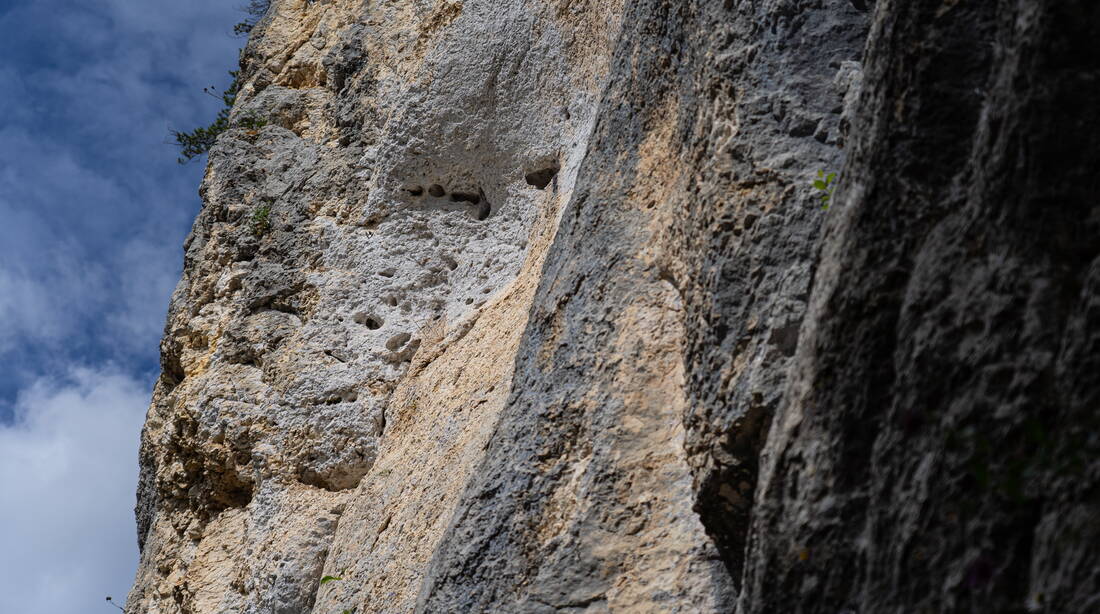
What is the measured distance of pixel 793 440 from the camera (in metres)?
2.44

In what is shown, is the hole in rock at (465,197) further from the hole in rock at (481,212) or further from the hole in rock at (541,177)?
the hole in rock at (541,177)

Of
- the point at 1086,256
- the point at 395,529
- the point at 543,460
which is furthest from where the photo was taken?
the point at 395,529

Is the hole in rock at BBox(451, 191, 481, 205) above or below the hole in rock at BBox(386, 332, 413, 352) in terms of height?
above

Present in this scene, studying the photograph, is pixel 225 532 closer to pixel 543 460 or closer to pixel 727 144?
pixel 543 460

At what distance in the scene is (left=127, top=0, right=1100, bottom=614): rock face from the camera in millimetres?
1896

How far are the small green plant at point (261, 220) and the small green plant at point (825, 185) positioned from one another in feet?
19.7

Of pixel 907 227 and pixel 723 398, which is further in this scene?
pixel 723 398

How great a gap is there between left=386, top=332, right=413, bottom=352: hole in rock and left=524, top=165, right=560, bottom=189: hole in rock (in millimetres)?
1322

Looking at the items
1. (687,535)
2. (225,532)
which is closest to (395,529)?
(225,532)

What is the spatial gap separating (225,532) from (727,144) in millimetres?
5116

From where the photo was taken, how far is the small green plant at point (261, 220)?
8367 millimetres

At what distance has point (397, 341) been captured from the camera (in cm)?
741

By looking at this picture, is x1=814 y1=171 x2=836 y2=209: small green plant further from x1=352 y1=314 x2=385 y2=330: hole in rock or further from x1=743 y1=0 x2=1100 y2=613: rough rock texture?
x1=352 y1=314 x2=385 y2=330: hole in rock

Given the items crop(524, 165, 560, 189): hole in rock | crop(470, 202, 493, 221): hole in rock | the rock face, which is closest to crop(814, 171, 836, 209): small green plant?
the rock face
